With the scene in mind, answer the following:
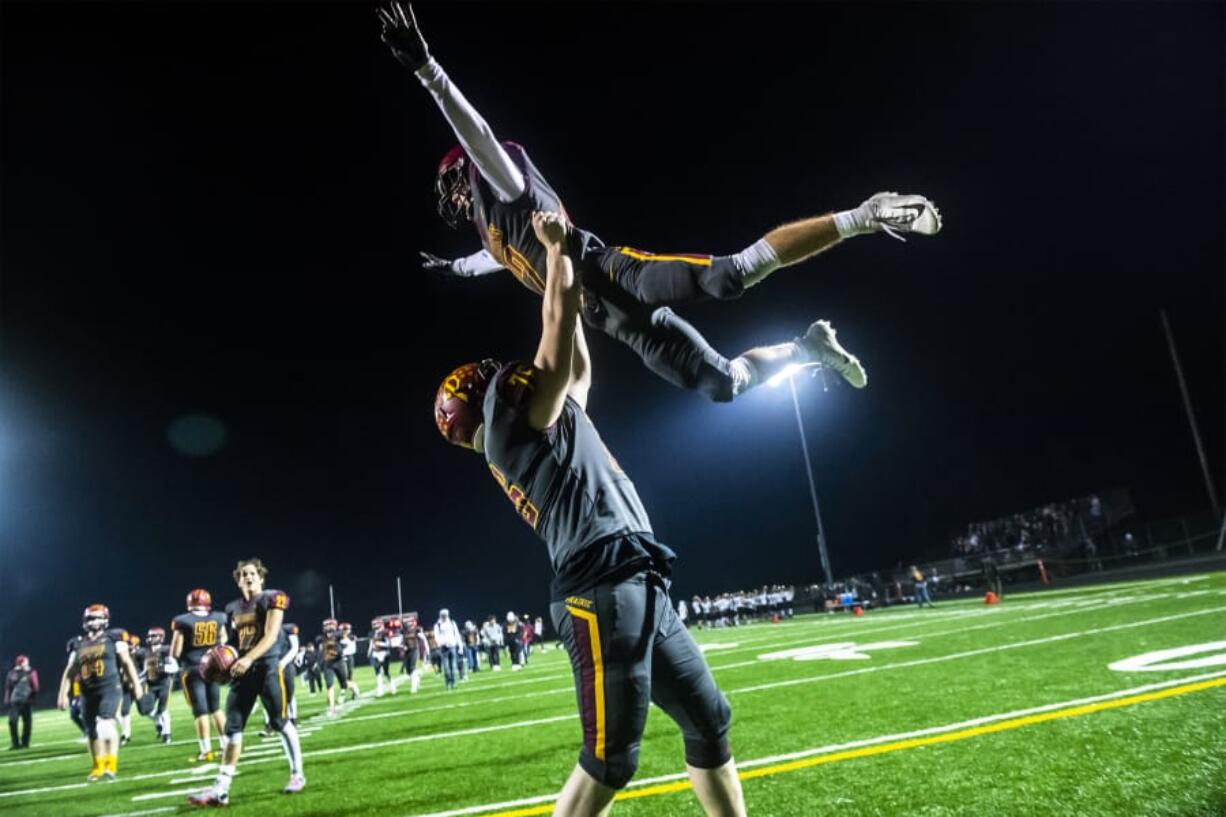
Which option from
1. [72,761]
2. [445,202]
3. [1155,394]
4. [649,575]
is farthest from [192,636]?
[1155,394]

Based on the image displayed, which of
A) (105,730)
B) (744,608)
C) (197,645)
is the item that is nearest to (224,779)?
(105,730)

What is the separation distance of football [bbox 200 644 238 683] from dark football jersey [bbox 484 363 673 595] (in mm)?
5997

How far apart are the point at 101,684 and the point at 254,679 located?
15.5ft

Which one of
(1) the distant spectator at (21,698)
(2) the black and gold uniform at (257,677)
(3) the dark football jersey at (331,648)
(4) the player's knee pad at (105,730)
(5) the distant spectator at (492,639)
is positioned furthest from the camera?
(5) the distant spectator at (492,639)

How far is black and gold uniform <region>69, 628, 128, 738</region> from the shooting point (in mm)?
10305

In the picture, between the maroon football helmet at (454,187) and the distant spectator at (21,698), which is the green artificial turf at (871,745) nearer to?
the distant spectator at (21,698)

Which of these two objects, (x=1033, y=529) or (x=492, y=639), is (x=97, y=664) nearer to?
(x=492, y=639)

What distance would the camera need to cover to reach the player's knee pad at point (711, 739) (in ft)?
9.36

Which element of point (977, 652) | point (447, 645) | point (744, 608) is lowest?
point (744, 608)

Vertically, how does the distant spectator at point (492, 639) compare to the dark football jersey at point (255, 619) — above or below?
below

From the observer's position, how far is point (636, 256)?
3.92 m

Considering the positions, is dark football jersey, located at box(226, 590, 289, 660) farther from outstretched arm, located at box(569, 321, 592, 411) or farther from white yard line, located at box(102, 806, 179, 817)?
outstretched arm, located at box(569, 321, 592, 411)

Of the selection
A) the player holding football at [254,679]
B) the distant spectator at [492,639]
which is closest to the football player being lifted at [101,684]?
the player holding football at [254,679]

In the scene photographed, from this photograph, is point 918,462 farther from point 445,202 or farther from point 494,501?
point 445,202
